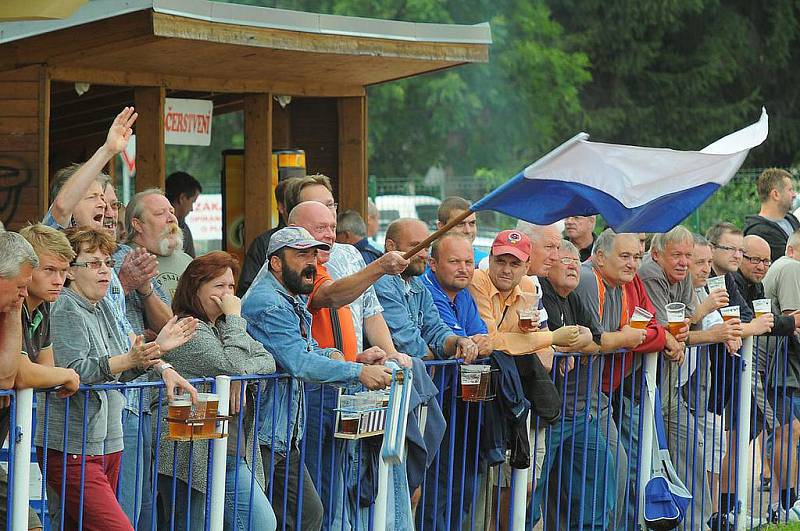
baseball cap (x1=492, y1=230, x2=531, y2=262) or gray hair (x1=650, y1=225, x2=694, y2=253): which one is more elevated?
gray hair (x1=650, y1=225, x2=694, y2=253)

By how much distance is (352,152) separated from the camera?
12008 mm

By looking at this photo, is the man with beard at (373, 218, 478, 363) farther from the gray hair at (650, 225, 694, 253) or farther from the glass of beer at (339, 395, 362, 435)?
the gray hair at (650, 225, 694, 253)

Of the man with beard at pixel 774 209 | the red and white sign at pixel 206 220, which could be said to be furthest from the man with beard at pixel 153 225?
the red and white sign at pixel 206 220

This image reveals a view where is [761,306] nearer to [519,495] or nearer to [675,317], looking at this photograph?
[675,317]

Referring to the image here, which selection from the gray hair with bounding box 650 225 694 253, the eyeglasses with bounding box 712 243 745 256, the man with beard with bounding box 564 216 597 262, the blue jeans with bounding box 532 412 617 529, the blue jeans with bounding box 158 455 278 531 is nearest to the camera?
the blue jeans with bounding box 158 455 278 531

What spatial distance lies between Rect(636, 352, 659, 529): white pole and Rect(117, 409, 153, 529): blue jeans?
3.07 meters

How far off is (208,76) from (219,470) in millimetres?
5427

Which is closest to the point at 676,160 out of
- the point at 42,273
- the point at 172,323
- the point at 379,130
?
the point at 172,323

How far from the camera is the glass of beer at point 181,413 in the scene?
5.48 m

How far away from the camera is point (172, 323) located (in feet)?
18.1

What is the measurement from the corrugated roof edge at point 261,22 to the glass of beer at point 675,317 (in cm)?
337

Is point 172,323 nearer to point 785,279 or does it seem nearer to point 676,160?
point 676,160

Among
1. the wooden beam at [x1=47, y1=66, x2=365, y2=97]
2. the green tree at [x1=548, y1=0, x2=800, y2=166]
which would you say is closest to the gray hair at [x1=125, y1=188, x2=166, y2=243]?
the wooden beam at [x1=47, y1=66, x2=365, y2=97]

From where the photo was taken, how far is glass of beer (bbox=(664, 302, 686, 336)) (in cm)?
786
